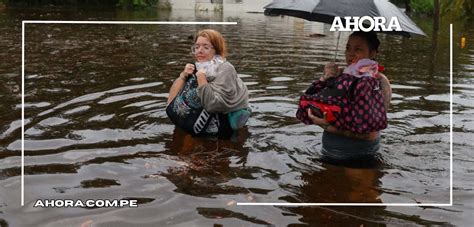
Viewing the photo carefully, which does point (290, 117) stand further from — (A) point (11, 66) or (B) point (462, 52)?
(B) point (462, 52)

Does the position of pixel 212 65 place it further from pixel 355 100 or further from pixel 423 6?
pixel 423 6

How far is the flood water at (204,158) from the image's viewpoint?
15.3ft

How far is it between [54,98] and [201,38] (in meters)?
3.20

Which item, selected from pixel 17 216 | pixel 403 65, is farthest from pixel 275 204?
pixel 403 65

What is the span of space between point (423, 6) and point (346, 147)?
53.9m

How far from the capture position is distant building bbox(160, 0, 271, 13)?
165 ft

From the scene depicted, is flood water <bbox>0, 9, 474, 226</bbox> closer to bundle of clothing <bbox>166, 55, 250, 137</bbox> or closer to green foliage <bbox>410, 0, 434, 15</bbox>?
bundle of clothing <bbox>166, 55, 250, 137</bbox>

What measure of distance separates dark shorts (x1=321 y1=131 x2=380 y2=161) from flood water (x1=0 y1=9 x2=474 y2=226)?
4.9 inches

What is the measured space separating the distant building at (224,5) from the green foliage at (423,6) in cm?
1551

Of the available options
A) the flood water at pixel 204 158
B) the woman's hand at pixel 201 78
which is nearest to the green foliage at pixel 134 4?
the flood water at pixel 204 158

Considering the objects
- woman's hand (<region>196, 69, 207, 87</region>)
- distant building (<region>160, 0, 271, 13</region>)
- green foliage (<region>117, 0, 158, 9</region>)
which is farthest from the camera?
green foliage (<region>117, 0, 158, 9</region>)

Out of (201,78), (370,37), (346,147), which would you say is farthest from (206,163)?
(370,37)

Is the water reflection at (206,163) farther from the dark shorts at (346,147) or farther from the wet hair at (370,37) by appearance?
the wet hair at (370,37)

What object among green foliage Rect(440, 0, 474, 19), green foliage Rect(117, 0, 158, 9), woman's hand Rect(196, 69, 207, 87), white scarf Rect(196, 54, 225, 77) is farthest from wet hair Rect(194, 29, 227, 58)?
green foliage Rect(117, 0, 158, 9)
